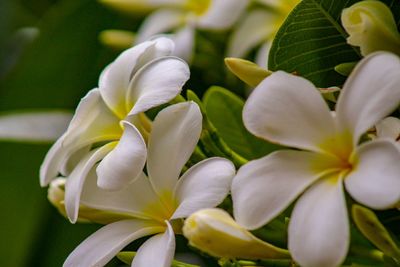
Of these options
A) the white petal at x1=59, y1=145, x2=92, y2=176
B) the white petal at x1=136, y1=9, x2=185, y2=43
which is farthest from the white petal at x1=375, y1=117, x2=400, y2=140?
the white petal at x1=136, y1=9, x2=185, y2=43

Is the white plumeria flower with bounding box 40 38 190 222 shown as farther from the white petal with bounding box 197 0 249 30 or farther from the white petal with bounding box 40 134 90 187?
the white petal with bounding box 197 0 249 30

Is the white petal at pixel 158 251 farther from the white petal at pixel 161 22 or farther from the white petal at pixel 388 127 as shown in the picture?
the white petal at pixel 161 22

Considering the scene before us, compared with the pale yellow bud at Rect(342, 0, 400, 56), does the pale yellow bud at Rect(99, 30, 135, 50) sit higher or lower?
lower

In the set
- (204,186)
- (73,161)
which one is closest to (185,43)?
(73,161)

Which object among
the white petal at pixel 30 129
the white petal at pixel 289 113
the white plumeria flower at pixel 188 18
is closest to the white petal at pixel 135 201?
the white petal at pixel 289 113

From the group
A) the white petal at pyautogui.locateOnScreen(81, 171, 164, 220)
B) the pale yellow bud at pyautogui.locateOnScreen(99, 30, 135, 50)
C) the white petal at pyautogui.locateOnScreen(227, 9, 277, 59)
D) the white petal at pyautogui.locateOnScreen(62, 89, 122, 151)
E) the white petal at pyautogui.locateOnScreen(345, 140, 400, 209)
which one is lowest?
the pale yellow bud at pyautogui.locateOnScreen(99, 30, 135, 50)

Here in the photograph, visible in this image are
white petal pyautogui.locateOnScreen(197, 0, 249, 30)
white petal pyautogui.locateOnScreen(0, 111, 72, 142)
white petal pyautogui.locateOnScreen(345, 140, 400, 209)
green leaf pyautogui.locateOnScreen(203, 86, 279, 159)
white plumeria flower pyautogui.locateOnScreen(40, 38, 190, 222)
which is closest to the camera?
white petal pyautogui.locateOnScreen(345, 140, 400, 209)

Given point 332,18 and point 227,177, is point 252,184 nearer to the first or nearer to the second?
point 227,177

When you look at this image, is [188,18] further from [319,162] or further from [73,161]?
[319,162]
